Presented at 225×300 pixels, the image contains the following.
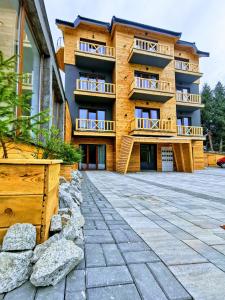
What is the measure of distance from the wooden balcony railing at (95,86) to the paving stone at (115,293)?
11203mm

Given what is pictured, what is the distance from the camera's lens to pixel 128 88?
12180 millimetres

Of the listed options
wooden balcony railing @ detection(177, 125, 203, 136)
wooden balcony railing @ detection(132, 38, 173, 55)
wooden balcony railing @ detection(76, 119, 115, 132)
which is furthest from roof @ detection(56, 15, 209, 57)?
wooden balcony railing @ detection(177, 125, 203, 136)

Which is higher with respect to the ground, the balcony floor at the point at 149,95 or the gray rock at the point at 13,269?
the balcony floor at the point at 149,95

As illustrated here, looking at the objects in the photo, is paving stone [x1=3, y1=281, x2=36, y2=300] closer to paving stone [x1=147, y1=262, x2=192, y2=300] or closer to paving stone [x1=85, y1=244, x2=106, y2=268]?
paving stone [x1=85, y1=244, x2=106, y2=268]

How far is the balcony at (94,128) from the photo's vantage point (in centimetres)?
1117

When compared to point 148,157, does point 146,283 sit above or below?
below

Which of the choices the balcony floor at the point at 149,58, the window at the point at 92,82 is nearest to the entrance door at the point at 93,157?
the window at the point at 92,82

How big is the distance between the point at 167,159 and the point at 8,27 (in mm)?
12200

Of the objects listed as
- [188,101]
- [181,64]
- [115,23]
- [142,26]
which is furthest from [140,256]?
[181,64]

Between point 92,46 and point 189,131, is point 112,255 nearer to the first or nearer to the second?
point 92,46

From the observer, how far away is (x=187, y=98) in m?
14.2

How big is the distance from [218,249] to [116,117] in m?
10.7

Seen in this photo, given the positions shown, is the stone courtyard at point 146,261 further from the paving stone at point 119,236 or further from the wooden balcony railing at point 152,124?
the wooden balcony railing at point 152,124

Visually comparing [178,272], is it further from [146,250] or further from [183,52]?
[183,52]
